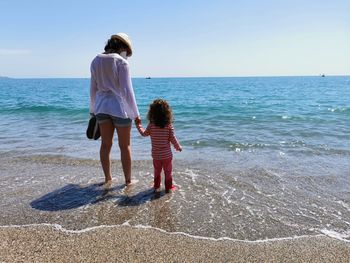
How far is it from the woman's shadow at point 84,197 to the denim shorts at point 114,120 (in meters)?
0.95

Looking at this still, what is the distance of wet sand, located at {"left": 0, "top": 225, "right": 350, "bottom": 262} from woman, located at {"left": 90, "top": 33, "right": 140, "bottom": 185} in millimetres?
1654

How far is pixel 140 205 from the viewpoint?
4402 millimetres

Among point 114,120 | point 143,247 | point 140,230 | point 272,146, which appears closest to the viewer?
point 143,247

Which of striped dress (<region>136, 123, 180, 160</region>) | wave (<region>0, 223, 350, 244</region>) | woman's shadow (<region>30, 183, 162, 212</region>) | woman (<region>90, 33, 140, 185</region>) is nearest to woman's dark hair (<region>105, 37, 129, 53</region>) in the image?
woman (<region>90, 33, 140, 185</region>)

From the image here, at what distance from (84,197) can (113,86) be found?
5.12 ft

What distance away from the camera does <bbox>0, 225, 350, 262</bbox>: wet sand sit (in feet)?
10.1

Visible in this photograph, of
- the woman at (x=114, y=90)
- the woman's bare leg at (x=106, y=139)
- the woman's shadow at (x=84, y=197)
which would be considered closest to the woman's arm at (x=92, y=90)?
the woman at (x=114, y=90)

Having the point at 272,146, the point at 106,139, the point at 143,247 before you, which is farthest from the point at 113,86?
the point at 272,146

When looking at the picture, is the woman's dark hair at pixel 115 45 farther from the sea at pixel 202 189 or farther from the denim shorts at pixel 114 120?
the sea at pixel 202 189

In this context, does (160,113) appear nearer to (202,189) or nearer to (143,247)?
(202,189)

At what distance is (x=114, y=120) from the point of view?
4863 mm

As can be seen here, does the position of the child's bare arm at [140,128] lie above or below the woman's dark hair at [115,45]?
below

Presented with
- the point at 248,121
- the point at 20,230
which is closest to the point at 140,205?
the point at 20,230

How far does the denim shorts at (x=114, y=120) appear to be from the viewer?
4.82 m
